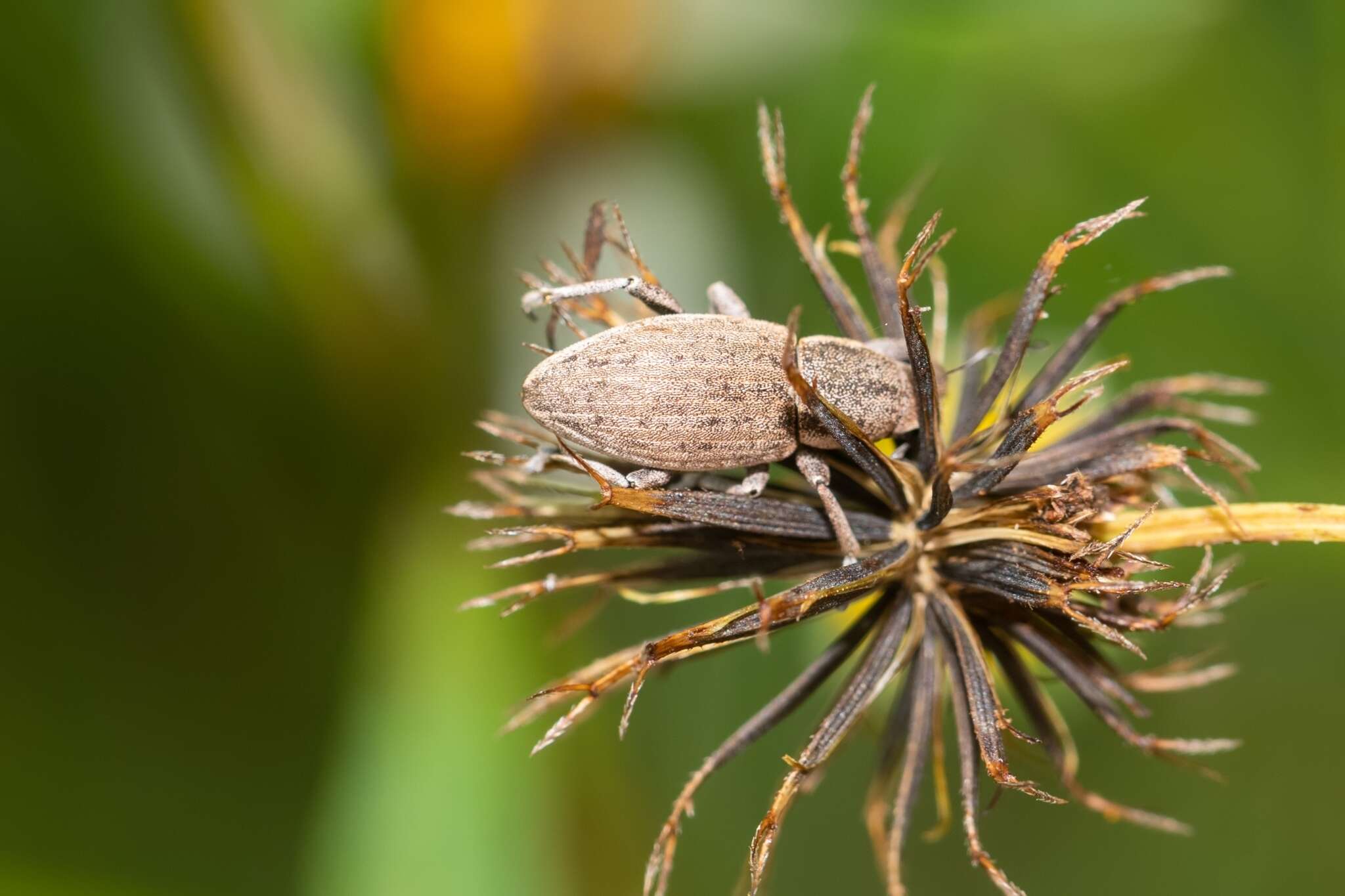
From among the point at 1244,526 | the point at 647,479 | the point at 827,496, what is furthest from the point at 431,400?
the point at 1244,526

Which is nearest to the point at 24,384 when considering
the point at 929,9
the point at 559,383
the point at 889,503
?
the point at 559,383

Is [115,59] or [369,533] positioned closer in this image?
[115,59]

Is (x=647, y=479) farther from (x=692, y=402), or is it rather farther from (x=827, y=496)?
(x=827, y=496)

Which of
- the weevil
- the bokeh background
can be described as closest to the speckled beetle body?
the weevil

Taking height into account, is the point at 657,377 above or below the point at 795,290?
below

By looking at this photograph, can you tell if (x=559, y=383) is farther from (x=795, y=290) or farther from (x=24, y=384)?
(x=795, y=290)

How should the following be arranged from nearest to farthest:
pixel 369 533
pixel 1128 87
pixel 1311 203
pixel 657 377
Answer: pixel 657 377
pixel 1311 203
pixel 1128 87
pixel 369 533

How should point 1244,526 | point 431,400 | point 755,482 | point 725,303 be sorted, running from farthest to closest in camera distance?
1. point 431,400
2. point 725,303
3. point 755,482
4. point 1244,526

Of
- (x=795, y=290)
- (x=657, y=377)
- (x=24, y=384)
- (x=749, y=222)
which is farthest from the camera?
(x=749, y=222)
